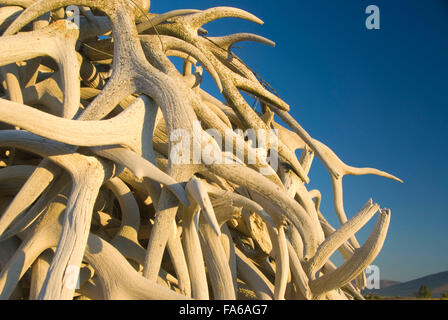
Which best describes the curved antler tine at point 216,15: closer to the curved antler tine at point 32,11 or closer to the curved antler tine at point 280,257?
the curved antler tine at point 32,11

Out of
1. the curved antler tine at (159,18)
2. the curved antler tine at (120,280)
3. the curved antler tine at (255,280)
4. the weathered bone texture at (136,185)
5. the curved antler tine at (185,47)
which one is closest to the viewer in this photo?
the curved antler tine at (120,280)

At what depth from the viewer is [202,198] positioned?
3328 millimetres

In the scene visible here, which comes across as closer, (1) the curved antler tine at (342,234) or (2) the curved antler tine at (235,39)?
(1) the curved antler tine at (342,234)

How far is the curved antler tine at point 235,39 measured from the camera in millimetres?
5582

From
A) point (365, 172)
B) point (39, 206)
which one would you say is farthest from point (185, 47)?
point (365, 172)

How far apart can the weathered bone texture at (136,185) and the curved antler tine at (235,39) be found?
1.83 feet

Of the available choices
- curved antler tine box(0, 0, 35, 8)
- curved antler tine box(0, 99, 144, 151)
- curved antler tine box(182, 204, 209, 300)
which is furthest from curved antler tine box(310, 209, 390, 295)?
curved antler tine box(0, 0, 35, 8)

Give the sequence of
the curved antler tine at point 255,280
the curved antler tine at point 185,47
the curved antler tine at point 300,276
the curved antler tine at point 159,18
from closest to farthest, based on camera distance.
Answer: the curved antler tine at point 300,276 < the curved antler tine at point 255,280 < the curved antler tine at point 185,47 < the curved antler tine at point 159,18

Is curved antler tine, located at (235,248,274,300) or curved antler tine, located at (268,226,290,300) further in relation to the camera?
curved antler tine, located at (235,248,274,300)

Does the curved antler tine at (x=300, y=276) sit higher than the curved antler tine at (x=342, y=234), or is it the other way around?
the curved antler tine at (x=342, y=234)

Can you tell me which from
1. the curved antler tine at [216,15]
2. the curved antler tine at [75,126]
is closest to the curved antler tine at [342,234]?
the curved antler tine at [75,126]

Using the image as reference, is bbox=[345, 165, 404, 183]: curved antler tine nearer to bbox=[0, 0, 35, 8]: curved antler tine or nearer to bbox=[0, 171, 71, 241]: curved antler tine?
bbox=[0, 171, 71, 241]: curved antler tine

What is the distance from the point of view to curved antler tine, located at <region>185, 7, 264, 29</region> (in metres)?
5.22
